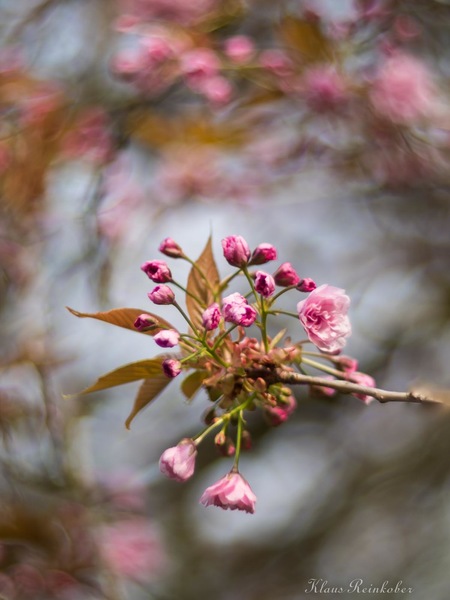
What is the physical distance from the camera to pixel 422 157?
2652mm

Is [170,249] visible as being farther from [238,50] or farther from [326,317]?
[238,50]

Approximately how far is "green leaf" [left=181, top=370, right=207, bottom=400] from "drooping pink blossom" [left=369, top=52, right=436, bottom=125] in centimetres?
164

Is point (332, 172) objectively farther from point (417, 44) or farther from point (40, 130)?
point (40, 130)

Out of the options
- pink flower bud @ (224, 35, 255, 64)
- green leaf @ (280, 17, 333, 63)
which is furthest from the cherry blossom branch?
pink flower bud @ (224, 35, 255, 64)

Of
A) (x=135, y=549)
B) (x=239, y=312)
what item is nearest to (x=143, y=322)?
(x=239, y=312)

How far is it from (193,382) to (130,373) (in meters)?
0.12

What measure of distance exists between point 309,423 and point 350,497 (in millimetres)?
498

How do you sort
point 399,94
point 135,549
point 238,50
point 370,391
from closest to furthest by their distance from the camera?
point 370,391 < point 238,50 < point 399,94 < point 135,549

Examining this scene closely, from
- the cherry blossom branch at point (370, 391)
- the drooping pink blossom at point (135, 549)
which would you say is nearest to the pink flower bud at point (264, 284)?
the cherry blossom branch at point (370, 391)

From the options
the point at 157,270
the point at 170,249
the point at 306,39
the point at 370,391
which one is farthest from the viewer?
the point at 306,39

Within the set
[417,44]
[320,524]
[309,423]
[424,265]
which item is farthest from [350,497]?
[417,44]

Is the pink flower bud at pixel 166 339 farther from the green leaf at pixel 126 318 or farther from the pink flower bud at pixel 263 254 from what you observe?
the pink flower bud at pixel 263 254

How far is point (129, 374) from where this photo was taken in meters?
1.09

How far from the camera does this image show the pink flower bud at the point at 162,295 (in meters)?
1.11
